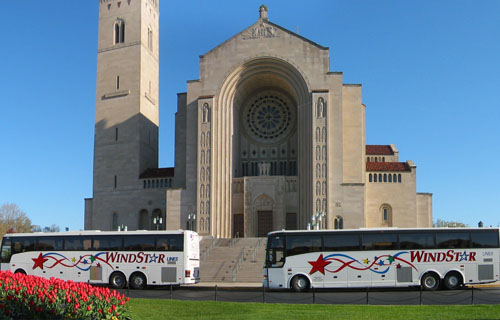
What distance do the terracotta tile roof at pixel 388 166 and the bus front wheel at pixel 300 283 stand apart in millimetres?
25072

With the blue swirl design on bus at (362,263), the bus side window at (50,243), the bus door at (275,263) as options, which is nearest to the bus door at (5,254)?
the bus side window at (50,243)

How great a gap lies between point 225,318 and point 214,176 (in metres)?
32.4

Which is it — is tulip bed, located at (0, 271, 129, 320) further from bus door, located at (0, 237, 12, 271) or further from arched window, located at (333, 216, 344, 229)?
arched window, located at (333, 216, 344, 229)

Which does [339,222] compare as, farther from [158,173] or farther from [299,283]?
[299,283]

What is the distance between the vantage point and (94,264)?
2961 centimetres

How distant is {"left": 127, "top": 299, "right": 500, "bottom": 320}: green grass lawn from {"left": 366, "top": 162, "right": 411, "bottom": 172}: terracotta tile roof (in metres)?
31.4

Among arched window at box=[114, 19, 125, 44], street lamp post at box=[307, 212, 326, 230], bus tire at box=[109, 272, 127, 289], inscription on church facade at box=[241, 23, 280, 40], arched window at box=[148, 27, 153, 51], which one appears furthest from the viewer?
arched window at box=[148, 27, 153, 51]

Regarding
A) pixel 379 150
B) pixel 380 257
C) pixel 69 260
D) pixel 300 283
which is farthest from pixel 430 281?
pixel 379 150

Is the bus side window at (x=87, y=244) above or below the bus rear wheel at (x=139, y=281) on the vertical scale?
above

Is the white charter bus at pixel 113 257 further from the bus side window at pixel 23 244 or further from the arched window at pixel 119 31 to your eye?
the arched window at pixel 119 31

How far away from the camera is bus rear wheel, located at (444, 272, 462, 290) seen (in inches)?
1051

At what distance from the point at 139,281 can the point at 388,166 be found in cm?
2857

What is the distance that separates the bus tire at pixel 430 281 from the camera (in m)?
26.8

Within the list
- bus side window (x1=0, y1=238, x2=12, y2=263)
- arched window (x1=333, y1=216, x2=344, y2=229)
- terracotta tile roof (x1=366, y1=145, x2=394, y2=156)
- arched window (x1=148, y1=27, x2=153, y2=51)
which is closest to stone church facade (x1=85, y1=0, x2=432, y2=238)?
arched window (x1=333, y1=216, x2=344, y2=229)
